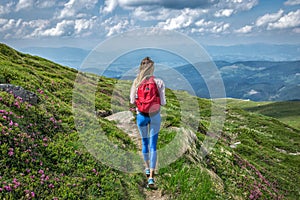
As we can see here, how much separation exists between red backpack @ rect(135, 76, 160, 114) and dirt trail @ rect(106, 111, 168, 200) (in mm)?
3633

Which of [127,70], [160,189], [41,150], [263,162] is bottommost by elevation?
[263,162]

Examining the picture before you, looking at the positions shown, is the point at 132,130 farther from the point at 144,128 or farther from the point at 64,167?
the point at 64,167

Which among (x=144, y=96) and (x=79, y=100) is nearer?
(x=144, y=96)

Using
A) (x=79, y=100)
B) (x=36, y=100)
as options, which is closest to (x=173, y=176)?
(x=36, y=100)

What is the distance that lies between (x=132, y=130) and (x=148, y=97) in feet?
25.0

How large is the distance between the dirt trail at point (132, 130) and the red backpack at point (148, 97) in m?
3.63

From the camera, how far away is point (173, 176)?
38.6 feet

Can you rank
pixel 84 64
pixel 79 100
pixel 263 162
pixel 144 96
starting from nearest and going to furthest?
1. pixel 144 96
2. pixel 84 64
3. pixel 79 100
4. pixel 263 162

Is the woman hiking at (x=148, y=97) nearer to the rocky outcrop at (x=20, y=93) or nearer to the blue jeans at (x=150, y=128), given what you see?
the blue jeans at (x=150, y=128)

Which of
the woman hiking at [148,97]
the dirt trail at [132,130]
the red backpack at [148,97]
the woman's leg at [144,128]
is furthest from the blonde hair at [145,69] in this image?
A: the dirt trail at [132,130]

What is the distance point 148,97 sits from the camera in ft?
32.2

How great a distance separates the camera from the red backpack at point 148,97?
9.78 meters

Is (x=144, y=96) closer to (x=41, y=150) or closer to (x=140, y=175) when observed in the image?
(x=140, y=175)

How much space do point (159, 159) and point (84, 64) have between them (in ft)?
19.7
